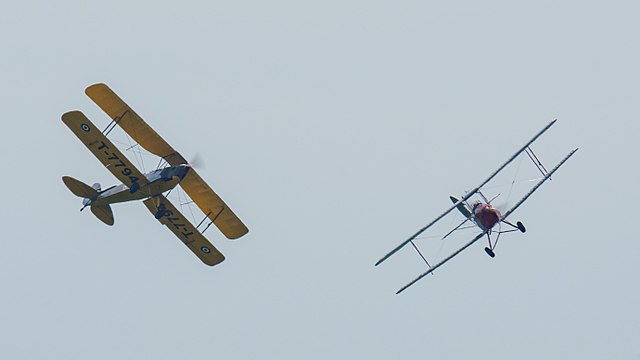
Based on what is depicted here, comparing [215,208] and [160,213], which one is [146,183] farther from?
[215,208]

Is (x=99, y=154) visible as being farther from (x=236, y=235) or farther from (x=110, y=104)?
(x=236, y=235)

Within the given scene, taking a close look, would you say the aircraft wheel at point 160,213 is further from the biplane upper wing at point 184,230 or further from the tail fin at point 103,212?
the tail fin at point 103,212

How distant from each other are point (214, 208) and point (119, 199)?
3446 millimetres

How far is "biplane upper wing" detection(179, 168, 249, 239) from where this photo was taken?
164 feet

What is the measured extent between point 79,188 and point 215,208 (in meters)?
4.55

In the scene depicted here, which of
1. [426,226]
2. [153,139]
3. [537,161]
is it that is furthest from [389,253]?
[153,139]

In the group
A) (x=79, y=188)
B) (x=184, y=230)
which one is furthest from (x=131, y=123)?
(x=184, y=230)

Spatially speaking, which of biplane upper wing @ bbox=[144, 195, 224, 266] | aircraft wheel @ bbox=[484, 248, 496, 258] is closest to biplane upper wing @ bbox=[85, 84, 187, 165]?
biplane upper wing @ bbox=[144, 195, 224, 266]

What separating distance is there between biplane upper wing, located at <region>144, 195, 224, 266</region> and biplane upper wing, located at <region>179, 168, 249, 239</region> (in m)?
0.73

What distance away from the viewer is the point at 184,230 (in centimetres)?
5103

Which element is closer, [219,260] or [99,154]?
[99,154]

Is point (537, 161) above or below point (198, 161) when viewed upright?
above

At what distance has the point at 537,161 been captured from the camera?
4706 centimetres

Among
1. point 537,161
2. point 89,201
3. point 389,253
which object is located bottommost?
point 89,201
